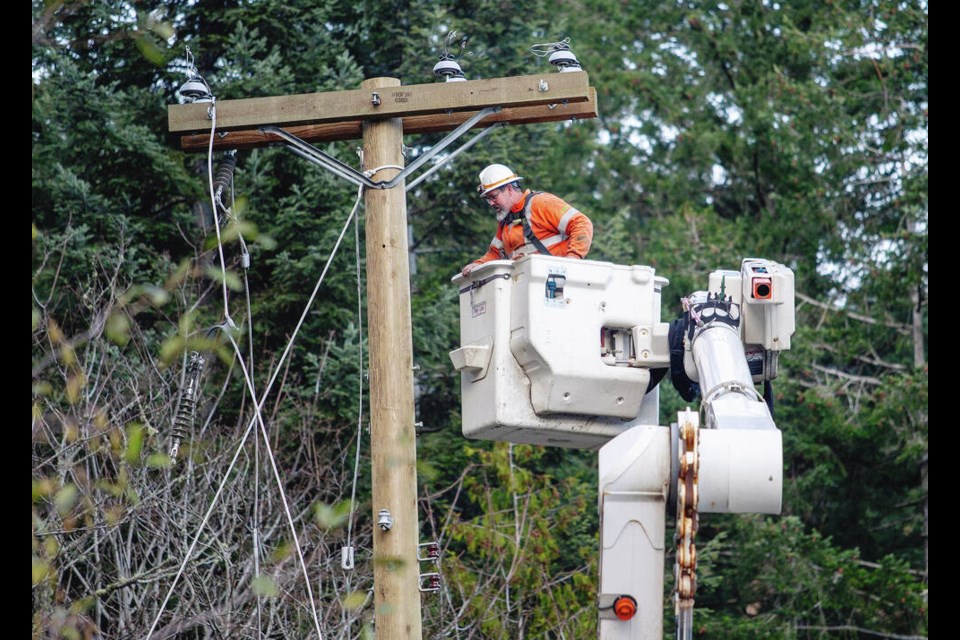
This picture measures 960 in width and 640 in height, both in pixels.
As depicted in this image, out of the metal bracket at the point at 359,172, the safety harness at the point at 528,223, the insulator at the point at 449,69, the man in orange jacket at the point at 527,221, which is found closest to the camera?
the metal bracket at the point at 359,172

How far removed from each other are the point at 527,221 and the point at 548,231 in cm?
14

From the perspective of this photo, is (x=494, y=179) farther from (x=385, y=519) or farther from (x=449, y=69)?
(x=385, y=519)

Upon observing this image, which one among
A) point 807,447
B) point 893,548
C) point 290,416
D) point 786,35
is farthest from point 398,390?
point 786,35

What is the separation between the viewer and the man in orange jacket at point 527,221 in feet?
29.2

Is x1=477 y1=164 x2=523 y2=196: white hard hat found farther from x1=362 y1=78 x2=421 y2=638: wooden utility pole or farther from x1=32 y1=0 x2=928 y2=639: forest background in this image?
x1=362 y1=78 x2=421 y2=638: wooden utility pole

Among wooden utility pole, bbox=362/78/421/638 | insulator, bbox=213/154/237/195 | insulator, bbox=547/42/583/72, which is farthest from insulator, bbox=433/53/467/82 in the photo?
insulator, bbox=213/154/237/195

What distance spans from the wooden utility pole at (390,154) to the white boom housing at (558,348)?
39 cm

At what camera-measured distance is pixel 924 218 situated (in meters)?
20.8

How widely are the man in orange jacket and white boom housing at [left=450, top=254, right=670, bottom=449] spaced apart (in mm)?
758

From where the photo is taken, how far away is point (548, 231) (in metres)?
9.05

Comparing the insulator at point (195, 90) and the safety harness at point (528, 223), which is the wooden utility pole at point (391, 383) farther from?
the safety harness at point (528, 223)

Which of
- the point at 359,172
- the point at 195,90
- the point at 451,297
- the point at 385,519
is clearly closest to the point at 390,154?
the point at 359,172

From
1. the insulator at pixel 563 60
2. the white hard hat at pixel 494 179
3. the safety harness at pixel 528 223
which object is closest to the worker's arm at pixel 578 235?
the safety harness at pixel 528 223
